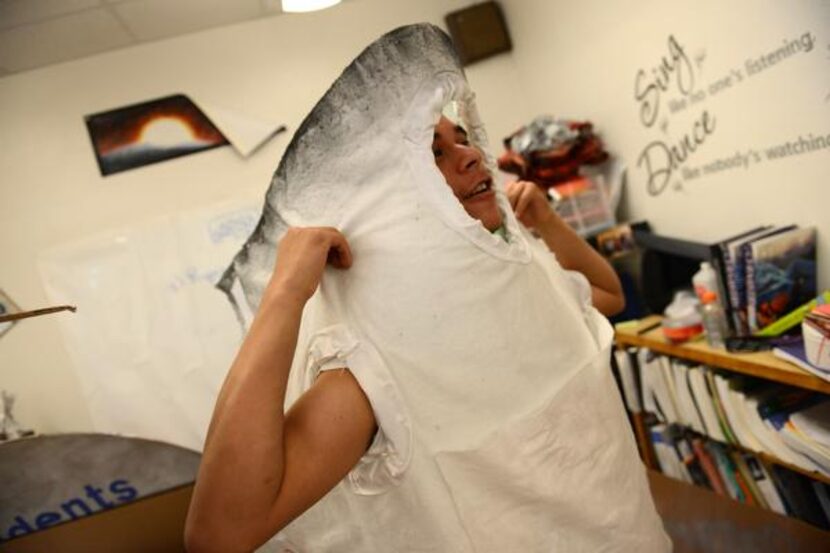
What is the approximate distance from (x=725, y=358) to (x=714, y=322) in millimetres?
122

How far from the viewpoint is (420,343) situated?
65cm

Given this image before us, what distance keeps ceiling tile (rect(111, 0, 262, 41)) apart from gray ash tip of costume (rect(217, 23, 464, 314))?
0.70 feet

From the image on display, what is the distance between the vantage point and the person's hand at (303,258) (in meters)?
0.60

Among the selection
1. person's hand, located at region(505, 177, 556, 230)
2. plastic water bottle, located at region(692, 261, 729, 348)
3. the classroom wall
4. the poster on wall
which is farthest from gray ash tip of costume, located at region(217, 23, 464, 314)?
the poster on wall

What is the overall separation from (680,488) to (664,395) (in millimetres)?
299

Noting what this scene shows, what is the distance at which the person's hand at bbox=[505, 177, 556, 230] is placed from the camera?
1.05m

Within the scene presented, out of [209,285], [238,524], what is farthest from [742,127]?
[209,285]

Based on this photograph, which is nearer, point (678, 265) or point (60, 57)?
point (60, 57)

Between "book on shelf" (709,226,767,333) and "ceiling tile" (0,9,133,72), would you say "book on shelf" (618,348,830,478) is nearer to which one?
"book on shelf" (709,226,767,333)

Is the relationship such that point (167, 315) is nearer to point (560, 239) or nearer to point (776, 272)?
point (560, 239)

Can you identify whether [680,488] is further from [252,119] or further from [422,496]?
[252,119]

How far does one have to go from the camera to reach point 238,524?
0.51 meters

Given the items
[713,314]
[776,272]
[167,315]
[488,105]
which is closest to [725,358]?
[713,314]

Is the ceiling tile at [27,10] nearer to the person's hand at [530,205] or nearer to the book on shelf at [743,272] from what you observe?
the person's hand at [530,205]
